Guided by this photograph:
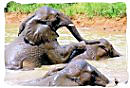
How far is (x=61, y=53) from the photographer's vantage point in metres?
4.45

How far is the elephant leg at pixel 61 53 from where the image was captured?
4418mm

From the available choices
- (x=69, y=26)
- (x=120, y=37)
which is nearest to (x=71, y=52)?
(x=69, y=26)

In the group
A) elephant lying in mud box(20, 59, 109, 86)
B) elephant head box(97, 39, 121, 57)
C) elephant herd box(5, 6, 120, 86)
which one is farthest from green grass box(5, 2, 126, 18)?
elephant lying in mud box(20, 59, 109, 86)

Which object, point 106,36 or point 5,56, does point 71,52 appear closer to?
point 5,56

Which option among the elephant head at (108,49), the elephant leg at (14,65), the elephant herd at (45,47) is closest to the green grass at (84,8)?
the elephant head at (108,49)

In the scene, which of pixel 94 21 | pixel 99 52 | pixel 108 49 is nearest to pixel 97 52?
pixel 99 52

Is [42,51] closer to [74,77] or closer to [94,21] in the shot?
[74,77]

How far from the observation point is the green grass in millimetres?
5637

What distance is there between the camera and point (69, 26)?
15.0ft

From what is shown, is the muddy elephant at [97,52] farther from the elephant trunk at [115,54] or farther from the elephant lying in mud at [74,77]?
the elephant lying in mud at [74,77]

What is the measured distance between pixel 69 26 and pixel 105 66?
0.49 metres

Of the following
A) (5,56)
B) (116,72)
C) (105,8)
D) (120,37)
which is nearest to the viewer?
(116,72)

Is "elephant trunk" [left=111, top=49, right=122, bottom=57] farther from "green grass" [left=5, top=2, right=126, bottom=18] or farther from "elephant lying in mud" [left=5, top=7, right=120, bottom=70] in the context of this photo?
"green grass" [left=5, top=2, right=126, bottom=18]

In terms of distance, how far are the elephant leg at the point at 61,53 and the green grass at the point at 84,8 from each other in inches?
39.8
